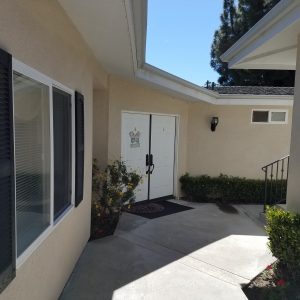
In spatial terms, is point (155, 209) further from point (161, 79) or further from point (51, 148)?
point (51, 148)

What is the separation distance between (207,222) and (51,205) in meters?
4.36

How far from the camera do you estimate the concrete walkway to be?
375 centimetres

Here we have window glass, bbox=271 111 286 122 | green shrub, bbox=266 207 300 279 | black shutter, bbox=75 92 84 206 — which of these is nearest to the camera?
green shrub, bbox=266 207 300 279

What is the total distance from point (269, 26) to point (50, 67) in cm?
268

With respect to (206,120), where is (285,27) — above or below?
above

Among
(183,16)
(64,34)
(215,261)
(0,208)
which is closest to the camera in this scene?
(0,208)

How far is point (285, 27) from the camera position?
370cm

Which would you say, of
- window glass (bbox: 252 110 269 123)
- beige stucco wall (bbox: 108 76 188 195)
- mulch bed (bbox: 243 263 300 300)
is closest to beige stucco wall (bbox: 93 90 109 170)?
beige stucco wall (bbox: 108 76 188 195)

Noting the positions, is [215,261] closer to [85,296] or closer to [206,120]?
[85,296]

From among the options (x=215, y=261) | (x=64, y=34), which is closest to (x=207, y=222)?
(x=215, y=261)

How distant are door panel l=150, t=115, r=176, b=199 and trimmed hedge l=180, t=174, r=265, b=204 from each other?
63 cm

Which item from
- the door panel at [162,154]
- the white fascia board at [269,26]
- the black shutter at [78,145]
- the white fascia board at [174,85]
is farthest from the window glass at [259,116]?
the black shutter at [78,145]

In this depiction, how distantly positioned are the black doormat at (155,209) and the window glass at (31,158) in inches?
168

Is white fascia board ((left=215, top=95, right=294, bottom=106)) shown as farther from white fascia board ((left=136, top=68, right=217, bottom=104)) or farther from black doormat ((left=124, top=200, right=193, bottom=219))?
black doormat ((left=124, top=200, right=193, bottom=219))
